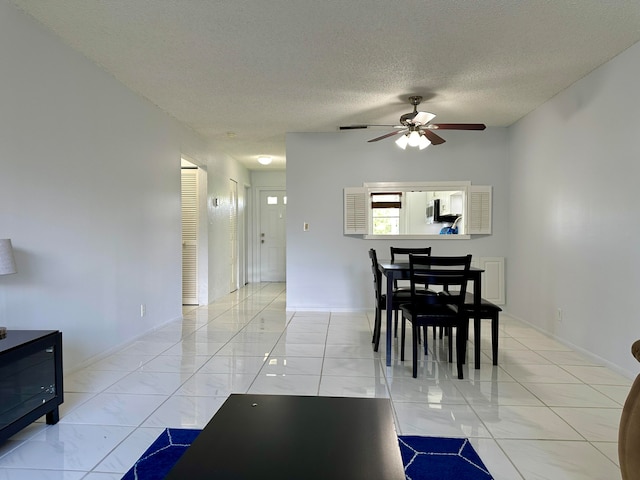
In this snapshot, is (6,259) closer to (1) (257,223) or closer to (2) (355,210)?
(2) (355,210)

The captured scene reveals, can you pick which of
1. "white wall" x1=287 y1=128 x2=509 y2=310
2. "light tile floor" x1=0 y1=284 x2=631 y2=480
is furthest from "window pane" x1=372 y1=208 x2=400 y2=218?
"light tile floor" x1=0 y1=284 x2=631 y2=480

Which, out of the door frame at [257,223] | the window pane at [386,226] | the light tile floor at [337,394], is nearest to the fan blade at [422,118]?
the window pane at [386,226]

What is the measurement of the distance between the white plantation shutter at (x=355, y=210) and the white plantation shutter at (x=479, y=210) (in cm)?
140

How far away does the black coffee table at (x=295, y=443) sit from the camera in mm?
1153

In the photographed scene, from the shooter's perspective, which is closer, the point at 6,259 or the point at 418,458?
the point at 418,458

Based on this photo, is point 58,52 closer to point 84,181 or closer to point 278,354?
point 84,181

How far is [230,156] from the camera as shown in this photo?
703 centimetres

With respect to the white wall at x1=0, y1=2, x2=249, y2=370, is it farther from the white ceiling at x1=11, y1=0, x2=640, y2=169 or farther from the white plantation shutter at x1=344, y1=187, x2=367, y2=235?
the white plantation shutter at x1=344, y1=187, x2=367, y2=235

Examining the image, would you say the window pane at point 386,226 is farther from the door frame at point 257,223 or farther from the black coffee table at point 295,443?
the black coffee table at point 295,443

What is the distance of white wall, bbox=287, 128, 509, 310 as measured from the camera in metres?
5.29

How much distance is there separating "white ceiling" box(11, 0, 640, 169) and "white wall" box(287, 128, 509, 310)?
88 cm

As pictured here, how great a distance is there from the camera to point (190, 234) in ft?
19.5

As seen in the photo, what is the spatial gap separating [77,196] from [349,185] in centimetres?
333

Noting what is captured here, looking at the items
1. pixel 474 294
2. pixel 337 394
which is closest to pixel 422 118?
pixel 474 294
